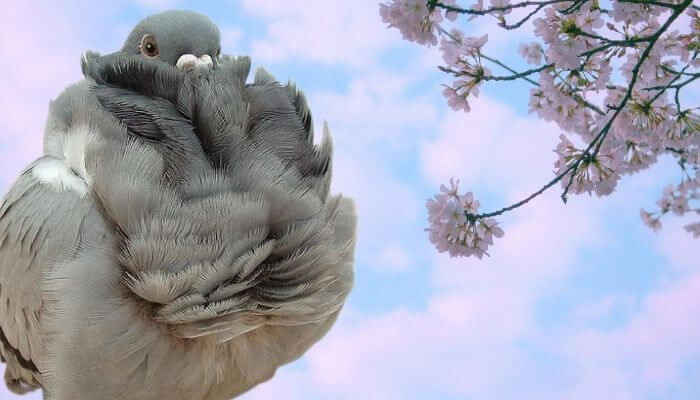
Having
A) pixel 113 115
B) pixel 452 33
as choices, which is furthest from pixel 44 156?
pixel 452 33

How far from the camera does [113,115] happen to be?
6.16 ft

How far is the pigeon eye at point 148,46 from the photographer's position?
6.71 ft

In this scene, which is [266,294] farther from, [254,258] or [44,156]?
[44,156]

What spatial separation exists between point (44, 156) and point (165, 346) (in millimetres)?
558

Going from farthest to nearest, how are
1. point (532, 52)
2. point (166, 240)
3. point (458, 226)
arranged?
point (532, 52) → point (458, 226) → point (166, 240)

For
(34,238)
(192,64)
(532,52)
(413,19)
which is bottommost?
(34,238)

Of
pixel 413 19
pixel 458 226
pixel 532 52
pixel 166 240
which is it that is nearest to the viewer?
pixel 166 240

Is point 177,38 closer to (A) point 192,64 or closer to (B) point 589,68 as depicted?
(A) point 192,64

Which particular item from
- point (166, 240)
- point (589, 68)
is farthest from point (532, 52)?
point (166, 240)

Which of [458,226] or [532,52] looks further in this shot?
[532,52]

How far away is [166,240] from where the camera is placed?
1741 millimetres

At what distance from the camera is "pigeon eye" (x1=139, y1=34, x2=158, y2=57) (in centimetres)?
204

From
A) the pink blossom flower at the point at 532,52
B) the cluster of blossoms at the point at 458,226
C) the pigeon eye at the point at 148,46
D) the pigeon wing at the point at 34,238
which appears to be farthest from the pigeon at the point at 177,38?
the pink blossom flower at the point at 532,52

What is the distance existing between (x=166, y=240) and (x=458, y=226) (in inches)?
26.0
